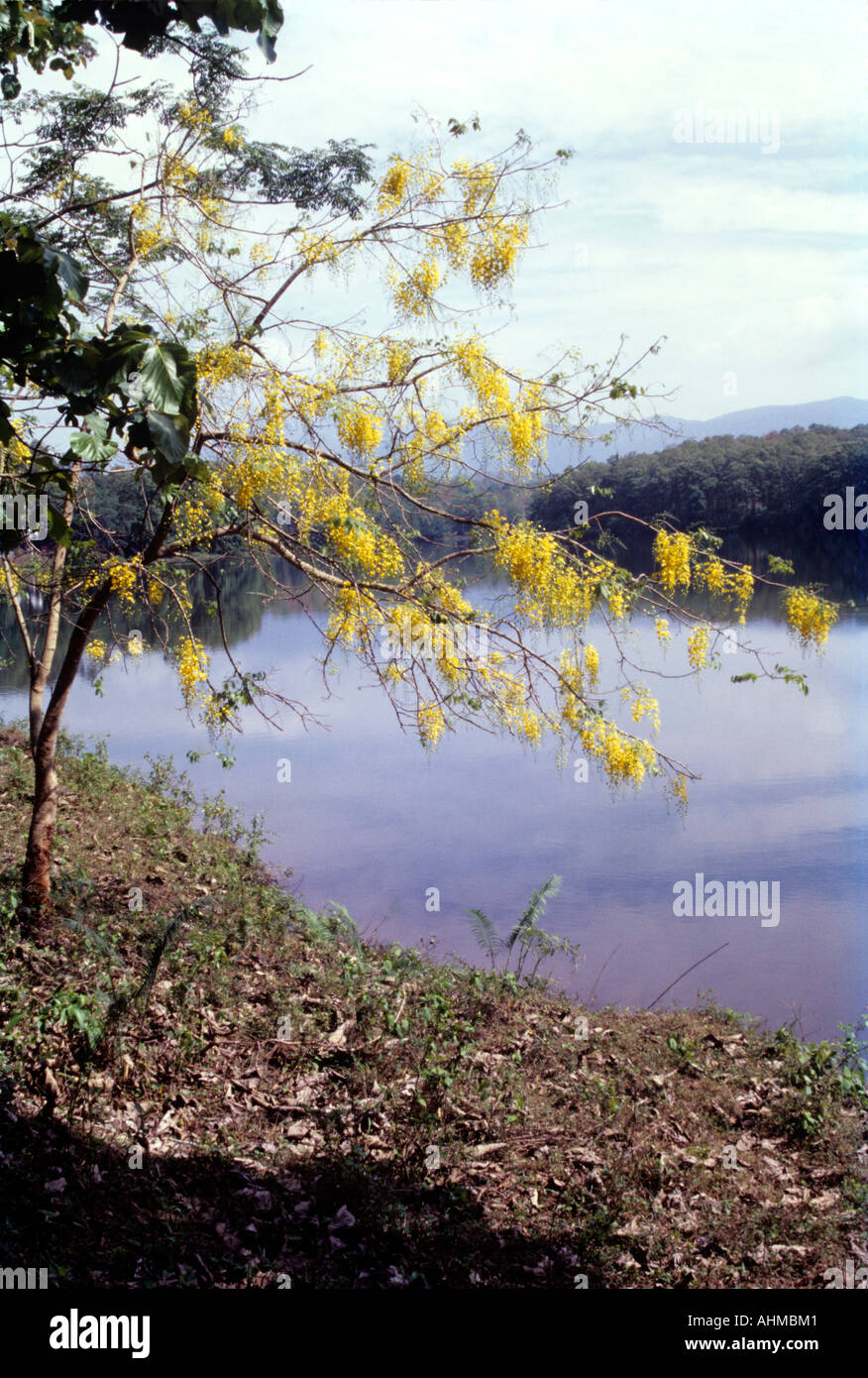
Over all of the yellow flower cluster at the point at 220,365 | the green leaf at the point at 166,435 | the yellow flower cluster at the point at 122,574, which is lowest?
the green leaf at the point at 166,435

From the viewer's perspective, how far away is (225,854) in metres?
8.64

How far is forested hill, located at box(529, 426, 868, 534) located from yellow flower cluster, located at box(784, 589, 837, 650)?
9.92m

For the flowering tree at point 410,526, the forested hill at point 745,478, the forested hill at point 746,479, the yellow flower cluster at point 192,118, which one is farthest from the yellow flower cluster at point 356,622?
the forested hill at point 746,479

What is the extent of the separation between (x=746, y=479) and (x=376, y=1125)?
554 inches

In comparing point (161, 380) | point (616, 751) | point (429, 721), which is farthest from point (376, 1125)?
point (161, 380)

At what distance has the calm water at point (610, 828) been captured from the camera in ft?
24.5

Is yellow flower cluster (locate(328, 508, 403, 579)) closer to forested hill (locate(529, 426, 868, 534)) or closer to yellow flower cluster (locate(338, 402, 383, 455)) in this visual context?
yellow flower cluster (locate(338, 402, 383, 455))

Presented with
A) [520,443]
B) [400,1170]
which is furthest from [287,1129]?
[520,443]

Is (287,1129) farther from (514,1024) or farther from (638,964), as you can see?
(638,964)

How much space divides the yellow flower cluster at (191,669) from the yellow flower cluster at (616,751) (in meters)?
2.04

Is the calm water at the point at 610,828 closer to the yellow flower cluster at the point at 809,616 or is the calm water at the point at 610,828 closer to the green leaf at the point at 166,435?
the yellow flower cluster at the point at 809,616

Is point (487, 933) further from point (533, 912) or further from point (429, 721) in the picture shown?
point (429, 721)

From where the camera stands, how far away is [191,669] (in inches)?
203

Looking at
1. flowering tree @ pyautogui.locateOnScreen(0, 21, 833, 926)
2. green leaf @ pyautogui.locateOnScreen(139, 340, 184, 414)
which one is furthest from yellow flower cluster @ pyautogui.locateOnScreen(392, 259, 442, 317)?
green leaf @ pyautogui.locateOnScreen(139, 340, 184, 414)
